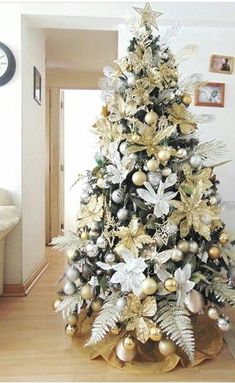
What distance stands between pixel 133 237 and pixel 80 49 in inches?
107

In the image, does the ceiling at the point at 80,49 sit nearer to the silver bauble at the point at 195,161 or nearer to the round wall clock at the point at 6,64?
the round wall clock at the point at 6,64

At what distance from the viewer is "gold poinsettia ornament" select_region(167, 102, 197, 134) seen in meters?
1.71

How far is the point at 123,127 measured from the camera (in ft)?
5.59

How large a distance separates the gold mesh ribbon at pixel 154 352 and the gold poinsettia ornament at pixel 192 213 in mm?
559

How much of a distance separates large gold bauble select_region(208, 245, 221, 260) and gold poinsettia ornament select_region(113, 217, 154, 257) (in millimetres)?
316

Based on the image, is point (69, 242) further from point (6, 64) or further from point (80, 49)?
point (80, 49)

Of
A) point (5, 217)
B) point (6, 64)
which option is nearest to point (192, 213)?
point (5, 217)

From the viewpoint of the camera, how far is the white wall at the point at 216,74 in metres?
2.49

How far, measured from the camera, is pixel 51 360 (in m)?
1.66

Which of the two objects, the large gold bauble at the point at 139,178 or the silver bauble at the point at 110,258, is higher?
the large gold bauble at the point at 139,178

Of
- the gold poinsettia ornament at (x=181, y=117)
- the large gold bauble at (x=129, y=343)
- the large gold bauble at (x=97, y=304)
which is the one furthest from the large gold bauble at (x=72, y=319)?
the gold poinsettia ornament at (x=181, y=117)

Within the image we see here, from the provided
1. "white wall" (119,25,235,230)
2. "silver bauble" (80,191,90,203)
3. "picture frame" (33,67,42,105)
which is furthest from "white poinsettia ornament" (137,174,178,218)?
"picture frame" (33,67,42,105)

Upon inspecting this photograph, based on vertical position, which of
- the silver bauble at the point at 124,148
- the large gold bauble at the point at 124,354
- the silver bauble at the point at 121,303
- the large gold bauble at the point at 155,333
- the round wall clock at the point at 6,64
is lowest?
the large gold bauble at the point at 124,354

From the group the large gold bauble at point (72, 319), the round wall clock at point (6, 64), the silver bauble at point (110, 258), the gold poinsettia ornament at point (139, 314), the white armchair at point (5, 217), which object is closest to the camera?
the gold poinsettia ornament at point (139, 314)
